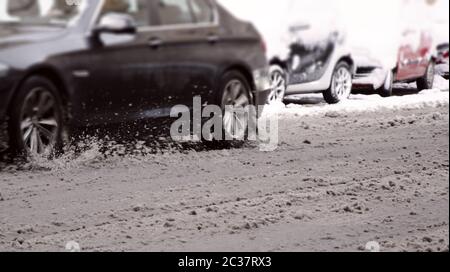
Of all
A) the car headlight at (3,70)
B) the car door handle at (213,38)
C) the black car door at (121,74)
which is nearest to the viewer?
the car headlight at (3,70)

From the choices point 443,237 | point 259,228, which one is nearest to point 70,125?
point 259,228

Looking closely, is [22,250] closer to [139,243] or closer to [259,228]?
[139,243]

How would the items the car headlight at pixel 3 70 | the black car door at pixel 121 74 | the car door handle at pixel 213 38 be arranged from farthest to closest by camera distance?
the car door handle at pixel 213 38, the black car door at pixel 121 74, the car headlight at pixel 3 70

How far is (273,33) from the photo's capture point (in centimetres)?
406

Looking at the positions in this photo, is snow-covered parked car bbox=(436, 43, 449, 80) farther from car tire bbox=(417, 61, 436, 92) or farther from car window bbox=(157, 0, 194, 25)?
car window bbox=(157, 0, 194, 25)

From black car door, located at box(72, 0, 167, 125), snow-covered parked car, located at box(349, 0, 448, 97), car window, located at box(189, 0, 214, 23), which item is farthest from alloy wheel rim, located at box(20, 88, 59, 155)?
snow-covered parked car, located at box(349, 0, 448, 97)

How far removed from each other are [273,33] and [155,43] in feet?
1.53

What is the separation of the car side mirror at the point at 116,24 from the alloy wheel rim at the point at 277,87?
0.58 metres

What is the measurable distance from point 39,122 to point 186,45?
65 cm

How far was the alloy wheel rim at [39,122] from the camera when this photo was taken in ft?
13.0

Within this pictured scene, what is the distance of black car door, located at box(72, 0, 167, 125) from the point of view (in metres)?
4.04

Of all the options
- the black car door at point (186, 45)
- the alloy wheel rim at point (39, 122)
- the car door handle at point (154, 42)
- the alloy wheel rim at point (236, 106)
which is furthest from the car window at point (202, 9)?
the alloy wheel rim at point (39, 122)

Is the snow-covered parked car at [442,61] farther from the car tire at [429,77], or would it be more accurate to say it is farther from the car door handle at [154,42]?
the car door handle at [154,42]

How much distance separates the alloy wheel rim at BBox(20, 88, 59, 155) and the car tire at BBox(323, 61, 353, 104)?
1064 millimetres
